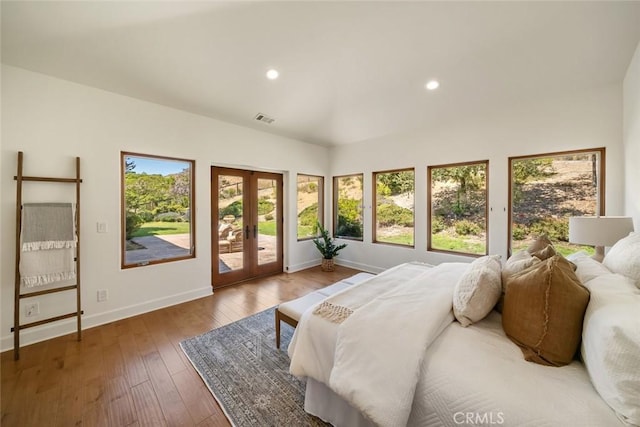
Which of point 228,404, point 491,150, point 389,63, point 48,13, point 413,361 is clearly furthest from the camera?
point 491,150

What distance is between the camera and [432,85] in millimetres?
2984

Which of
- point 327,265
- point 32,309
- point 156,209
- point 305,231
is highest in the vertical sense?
point 156,209

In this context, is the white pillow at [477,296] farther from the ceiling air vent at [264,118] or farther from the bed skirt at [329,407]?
the ceiling air vent at [264,118]

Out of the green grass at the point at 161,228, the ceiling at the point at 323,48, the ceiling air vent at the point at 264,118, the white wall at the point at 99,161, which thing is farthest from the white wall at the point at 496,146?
the green grass at the point at 161,228

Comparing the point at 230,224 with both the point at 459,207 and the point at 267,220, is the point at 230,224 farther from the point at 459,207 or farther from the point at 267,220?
the point at 459,207

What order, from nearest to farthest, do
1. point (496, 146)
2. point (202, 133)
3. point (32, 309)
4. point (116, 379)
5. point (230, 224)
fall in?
point (116, 379) < point (32, 309) < point (496, 146) < point (202, 133) < point (230, 224)

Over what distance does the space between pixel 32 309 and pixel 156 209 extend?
57.9 inches

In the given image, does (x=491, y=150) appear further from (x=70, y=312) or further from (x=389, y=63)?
(x=70, y=312)

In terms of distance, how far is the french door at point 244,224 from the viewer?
12.8ft

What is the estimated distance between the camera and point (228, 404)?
1.63 metres

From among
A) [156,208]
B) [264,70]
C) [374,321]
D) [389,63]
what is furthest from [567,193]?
[156,208]

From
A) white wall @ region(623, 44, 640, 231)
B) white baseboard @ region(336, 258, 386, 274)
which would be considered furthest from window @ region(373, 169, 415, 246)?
white wall @ region(623, 44, 640, 231)

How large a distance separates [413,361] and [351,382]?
33 centimetres

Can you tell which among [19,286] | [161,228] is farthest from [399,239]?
[19,286]
